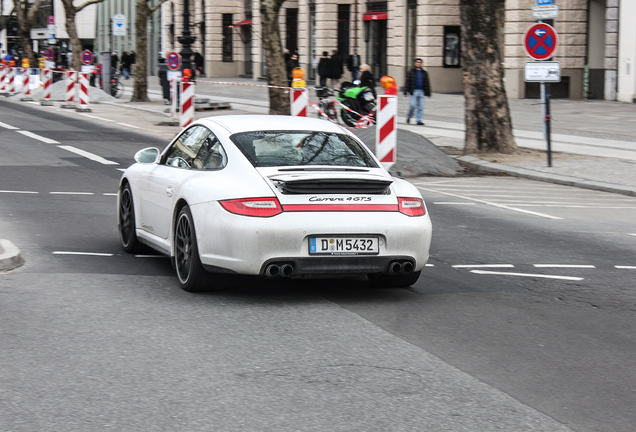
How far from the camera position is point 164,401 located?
4.56 m

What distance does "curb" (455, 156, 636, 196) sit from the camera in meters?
14.9

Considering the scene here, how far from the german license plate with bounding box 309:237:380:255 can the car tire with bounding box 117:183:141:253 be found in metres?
2.40

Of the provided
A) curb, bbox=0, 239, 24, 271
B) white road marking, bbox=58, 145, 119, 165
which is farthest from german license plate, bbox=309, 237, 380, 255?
white road marking, bbox=58, 145, 119, 165

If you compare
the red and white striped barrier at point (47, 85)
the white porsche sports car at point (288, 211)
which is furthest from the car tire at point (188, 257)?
the red and white striped barrier at point (47, 85)

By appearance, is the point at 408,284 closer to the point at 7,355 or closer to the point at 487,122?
the point at 7,355

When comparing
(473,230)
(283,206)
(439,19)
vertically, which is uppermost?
(439,19)

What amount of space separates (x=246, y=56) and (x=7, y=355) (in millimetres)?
58077

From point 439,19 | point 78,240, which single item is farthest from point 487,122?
point 439,19

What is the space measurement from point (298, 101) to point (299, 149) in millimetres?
13154

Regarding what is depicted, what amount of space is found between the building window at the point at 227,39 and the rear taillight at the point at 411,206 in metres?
57.7

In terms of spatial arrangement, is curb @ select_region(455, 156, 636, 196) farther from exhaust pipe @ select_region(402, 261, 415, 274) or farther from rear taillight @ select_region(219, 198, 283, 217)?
rear taillight @ select_region(219, 198, 283, 217)

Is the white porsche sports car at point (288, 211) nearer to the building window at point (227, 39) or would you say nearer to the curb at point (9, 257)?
the curb at point (9, 257)

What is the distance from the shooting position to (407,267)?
6.84 m

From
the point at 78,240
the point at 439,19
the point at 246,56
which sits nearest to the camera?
the point at 78,240
